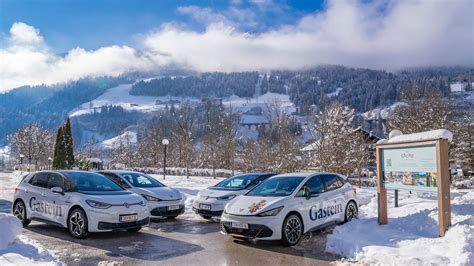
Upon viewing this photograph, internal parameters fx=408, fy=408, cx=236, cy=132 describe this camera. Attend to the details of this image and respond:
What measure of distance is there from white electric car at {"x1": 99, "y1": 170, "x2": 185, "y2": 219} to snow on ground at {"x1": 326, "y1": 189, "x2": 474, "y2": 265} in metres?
5.00

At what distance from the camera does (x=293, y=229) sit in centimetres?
842

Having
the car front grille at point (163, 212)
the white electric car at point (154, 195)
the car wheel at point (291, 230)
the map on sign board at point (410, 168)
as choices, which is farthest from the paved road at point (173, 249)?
the map on sign board at point (410, 168)

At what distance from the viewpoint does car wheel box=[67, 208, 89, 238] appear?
8.89 meters

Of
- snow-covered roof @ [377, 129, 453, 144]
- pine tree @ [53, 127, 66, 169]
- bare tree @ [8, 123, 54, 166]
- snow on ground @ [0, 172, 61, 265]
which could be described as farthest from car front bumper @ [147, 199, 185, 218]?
bare tree @ [8, 123, 54, 166]

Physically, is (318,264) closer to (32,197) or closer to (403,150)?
(403,150)

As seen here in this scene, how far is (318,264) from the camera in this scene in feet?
22.8

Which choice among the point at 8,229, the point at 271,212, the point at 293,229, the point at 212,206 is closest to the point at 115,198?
the point at 8,229

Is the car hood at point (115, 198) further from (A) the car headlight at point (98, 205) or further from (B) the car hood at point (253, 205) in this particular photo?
(B) the car hood at point (253, 205)

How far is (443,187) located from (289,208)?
2.98 metres

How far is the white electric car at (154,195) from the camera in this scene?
1163 cm

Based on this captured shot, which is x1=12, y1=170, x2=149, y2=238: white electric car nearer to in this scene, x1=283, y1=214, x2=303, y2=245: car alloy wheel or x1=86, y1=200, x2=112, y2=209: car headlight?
x1=86, y1=200, x2=112, y2=209: car headlight

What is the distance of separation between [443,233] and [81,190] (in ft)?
25.6

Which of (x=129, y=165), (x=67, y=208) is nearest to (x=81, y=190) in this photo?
(x=67, y=208)

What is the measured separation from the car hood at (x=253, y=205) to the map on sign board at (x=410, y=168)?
2783 mm
